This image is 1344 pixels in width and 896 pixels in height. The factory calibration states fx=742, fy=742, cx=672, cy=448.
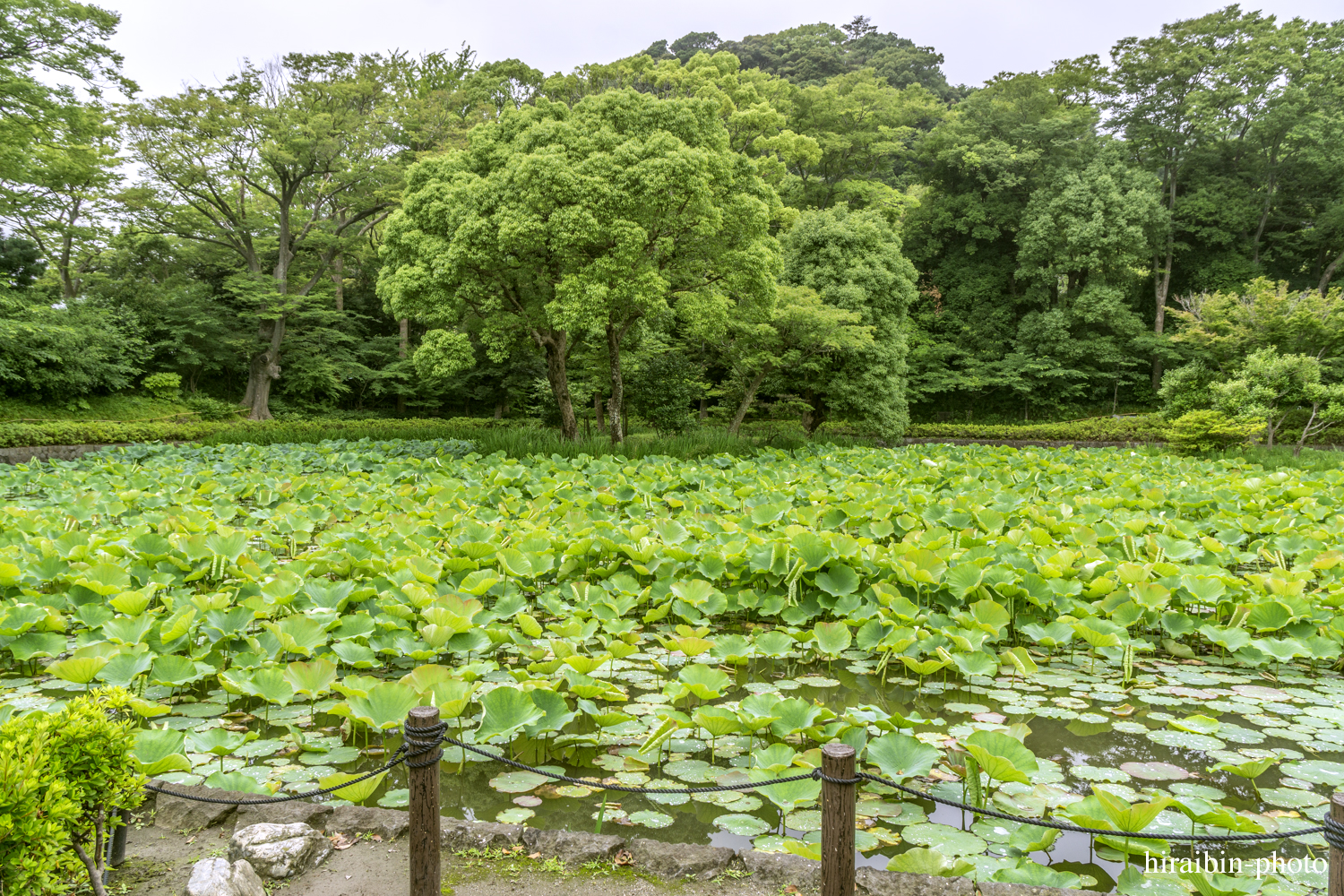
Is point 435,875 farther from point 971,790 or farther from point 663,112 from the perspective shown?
point 663,112

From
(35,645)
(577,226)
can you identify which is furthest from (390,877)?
(577,226)

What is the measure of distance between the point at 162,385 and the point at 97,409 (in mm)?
1749

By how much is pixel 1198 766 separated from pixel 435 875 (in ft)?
8.58

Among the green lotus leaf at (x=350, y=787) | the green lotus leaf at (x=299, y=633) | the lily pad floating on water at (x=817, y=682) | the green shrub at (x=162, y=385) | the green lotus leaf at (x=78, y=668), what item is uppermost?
the green shrub at (x=162, y=385)

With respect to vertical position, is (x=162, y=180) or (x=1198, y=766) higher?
(x=162, y=180)

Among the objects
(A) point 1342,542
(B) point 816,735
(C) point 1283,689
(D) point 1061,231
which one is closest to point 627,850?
(B) point 816,735

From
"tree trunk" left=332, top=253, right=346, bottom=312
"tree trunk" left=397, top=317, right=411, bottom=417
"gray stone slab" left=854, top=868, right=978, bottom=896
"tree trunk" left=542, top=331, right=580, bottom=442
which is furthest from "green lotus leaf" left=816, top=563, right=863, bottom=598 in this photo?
"tree trunk" left=332, top=253, right=346, bottom=312

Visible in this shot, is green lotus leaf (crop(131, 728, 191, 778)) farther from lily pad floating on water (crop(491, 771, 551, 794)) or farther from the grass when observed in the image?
the grass

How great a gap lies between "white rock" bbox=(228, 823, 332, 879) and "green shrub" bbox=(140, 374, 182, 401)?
20.3 m

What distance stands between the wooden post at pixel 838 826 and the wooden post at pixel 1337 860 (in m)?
0.93

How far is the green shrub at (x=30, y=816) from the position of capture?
137cm

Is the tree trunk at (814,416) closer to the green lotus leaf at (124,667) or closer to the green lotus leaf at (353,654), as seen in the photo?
the green lotus leaf at (353,654)

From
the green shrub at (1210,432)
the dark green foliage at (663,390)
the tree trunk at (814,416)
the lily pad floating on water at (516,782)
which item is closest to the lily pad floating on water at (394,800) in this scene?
the lily pad floating on water at (516,782)

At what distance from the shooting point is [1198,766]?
267 cm
